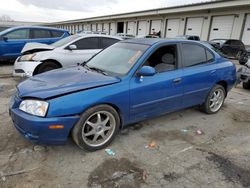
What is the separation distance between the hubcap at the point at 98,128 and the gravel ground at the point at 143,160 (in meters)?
0.17

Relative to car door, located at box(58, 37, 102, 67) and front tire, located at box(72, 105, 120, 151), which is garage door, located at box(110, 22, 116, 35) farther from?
front tire, located at box(72, 105, 120, 151)

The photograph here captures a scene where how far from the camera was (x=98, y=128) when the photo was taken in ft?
9.66

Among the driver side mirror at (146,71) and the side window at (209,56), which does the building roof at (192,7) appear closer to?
the side window at (209,56)

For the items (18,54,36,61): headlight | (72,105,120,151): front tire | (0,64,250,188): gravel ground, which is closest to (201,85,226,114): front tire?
(0,64,250,188): gravel ground

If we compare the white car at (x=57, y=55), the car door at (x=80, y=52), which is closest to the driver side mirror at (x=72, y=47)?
the white car at (x=57, y=55)

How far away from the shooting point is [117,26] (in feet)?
122

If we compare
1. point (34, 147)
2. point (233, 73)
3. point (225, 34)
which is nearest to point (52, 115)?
point (34, 147)

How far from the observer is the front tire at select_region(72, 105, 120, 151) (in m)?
2.73

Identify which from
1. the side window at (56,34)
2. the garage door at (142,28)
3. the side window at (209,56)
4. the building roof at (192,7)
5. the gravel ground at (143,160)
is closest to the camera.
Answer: the gravel ground at (143,160)

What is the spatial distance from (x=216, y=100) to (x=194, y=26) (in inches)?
805

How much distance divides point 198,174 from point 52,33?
8.61 m

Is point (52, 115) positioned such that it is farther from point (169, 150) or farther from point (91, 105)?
point (169, 150)

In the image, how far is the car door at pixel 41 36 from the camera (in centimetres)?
886

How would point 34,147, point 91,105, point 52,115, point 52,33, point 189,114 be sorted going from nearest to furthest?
point 52,115, point 91,105, point 34,147, point 189,114, point 52,33
